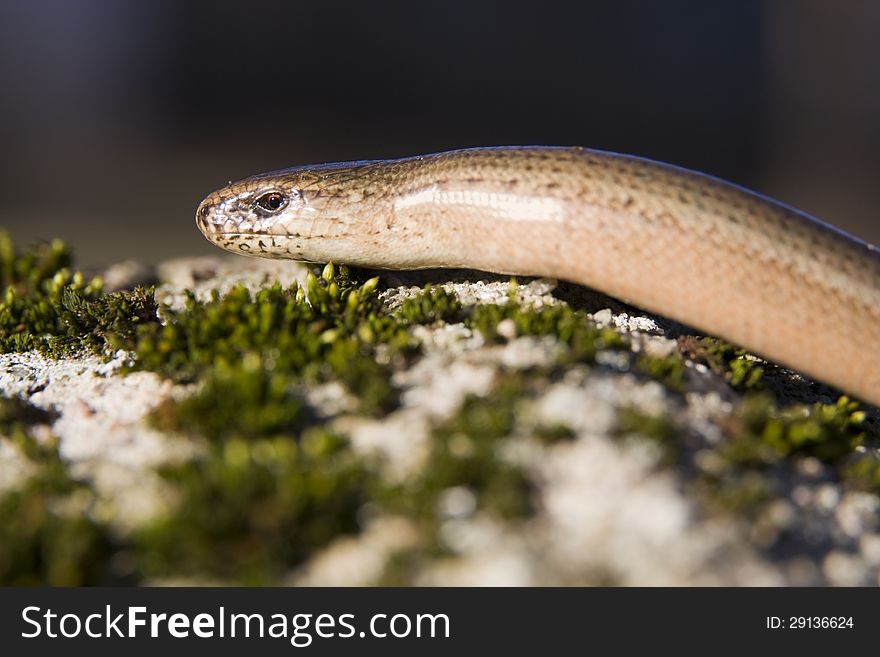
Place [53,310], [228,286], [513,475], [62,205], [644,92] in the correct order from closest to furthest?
[513,475], [53,310], [228,286], [62,205], [644,92]

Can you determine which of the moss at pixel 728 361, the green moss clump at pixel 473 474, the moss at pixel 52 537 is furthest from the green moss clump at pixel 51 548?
the moss at pixel 728 361

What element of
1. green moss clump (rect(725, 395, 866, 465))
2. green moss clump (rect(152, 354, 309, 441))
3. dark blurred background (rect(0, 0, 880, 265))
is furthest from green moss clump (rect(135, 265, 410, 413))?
dark blurred background (rect(0, 0, 880, 265))

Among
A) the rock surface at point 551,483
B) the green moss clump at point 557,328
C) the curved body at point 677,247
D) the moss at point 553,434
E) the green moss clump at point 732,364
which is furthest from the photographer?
the curved body at point 677,247

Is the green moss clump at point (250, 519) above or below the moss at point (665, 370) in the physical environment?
below

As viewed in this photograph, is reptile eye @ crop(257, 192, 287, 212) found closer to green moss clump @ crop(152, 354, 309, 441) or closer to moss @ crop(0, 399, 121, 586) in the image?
green moss clump @ crop(152, 354, 309, 441)

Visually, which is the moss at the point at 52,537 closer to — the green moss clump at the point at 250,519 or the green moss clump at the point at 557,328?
the green moss clump at the point at 250,519

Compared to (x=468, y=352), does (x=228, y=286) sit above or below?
above

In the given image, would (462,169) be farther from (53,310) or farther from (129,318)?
(53,310)
